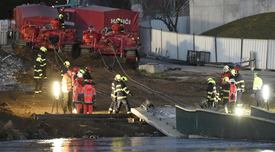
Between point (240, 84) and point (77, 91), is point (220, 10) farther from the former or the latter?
point (77, 91)

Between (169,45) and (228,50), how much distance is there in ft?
20.1

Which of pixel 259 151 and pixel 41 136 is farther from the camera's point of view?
pixel 41 136

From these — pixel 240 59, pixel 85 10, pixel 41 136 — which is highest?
pixel 85 10

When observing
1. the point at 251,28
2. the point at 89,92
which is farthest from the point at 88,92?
the point at 251,28

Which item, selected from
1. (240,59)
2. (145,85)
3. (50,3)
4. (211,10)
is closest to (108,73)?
(145,85)

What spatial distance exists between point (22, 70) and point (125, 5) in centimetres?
3218

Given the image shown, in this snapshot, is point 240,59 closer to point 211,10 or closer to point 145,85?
point 145,85

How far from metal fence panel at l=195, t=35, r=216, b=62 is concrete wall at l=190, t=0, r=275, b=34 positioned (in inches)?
421

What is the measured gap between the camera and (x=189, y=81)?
22391mm

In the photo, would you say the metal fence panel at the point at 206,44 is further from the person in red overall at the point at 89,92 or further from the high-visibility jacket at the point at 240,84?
the person in red overall at the point at 89,92

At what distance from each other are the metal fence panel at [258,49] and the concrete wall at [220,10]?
12.3m

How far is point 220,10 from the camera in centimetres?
4056

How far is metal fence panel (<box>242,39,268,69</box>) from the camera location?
90.2 ft

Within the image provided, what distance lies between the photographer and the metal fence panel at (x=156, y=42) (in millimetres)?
35188
